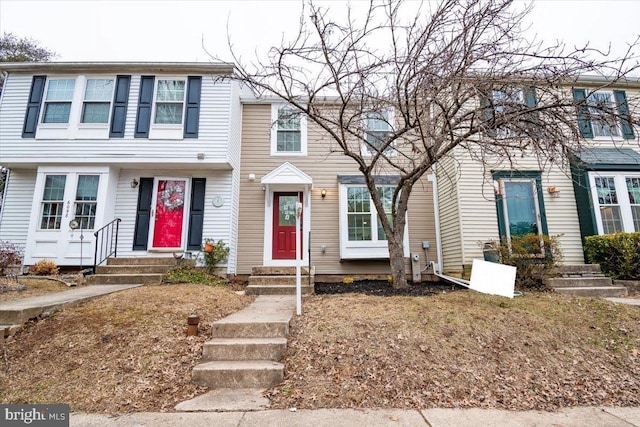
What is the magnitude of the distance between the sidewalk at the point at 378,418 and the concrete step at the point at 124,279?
14.6 feet

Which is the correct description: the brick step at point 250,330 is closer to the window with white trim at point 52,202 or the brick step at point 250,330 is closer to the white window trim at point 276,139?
the white window trim at point 276,139

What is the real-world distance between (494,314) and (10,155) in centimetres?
1167

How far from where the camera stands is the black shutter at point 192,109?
8219 millimetres

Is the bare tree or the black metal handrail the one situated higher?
the bare tree

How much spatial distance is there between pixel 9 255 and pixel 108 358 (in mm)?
6168

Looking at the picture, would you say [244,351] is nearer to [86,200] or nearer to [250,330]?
[250,330]

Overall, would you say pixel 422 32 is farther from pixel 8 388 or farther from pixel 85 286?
pixel 85 286

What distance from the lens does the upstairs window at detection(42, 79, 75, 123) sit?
27.0ft

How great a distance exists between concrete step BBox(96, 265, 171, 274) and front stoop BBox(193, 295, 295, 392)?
12.5ft

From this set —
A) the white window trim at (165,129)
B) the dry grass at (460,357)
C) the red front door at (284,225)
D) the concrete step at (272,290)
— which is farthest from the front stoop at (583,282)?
the white window trim at (165,129)

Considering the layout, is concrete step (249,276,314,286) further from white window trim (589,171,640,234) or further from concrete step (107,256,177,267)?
white window trim (589,171,640,234)

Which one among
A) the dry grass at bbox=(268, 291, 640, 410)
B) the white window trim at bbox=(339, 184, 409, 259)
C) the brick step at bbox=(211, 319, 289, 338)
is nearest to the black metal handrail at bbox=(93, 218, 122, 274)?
the brick step at bbox=(211, 319, 289, 338)

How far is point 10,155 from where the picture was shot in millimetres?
7891

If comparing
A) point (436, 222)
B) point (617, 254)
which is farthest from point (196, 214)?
point (617, 254)
